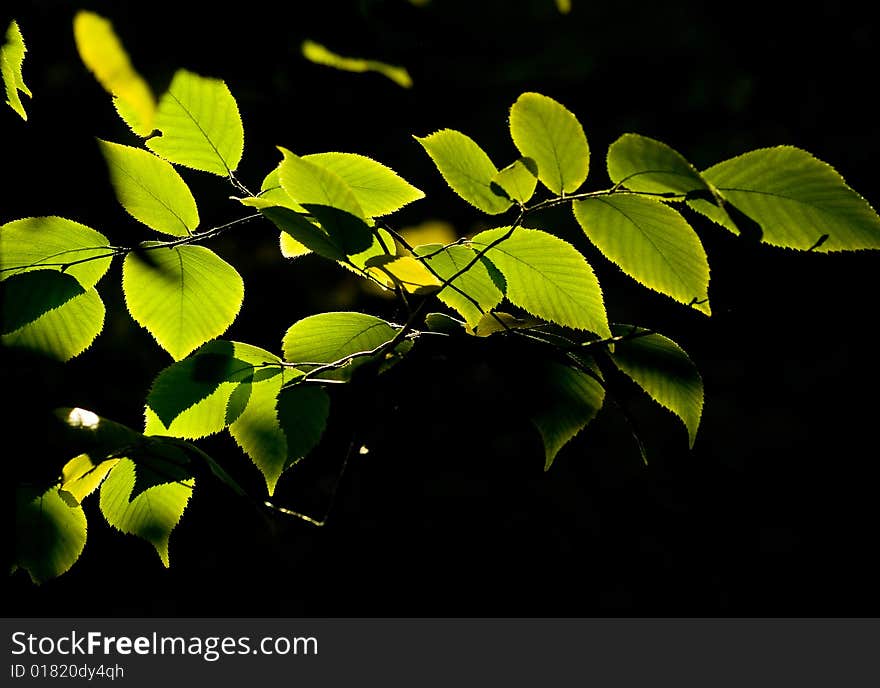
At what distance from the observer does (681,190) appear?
509mm

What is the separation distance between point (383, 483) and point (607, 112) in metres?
2.24

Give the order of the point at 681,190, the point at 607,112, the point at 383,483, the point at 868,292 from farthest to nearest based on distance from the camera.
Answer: the point at 607,112, the point at 868,292, the point at 383,483, the point at 681,190

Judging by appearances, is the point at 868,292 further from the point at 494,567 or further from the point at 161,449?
the point at 161,449

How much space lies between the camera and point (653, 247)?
547 mm

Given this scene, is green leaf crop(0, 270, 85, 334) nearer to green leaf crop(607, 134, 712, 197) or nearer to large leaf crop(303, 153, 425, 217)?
large leaf crop(303, 153, 425, 217)

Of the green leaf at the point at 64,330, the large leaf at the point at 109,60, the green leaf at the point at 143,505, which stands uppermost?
the large leaf at the point at 109,60

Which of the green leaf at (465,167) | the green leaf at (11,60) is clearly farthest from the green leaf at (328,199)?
the green leaf at (11,60)

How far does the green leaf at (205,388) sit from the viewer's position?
58 cm

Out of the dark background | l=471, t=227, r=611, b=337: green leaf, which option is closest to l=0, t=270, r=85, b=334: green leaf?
l=471, t=227, r=611, b=337: green leaf

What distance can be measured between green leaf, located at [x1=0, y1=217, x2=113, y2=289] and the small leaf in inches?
10.0

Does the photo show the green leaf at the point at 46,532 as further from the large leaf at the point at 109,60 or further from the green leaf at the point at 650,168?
the green leaf at the point at 650,168

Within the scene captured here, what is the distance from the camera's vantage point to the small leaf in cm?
58

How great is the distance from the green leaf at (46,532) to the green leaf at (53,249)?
0.19 m

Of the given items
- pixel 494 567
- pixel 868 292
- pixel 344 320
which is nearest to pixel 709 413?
pixel 868 292
